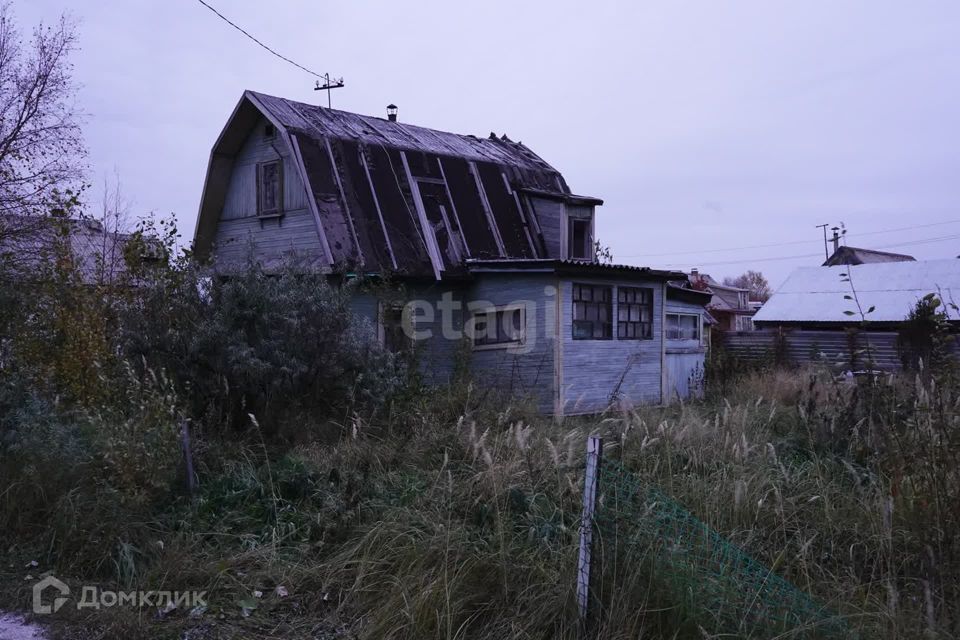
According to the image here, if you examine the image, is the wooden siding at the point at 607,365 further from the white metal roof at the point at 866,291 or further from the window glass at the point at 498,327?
the white metal roof at the point at 866,291

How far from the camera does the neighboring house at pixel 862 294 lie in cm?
2528

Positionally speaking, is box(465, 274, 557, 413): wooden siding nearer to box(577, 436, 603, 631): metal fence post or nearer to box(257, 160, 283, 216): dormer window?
box(257, 160, 283, 216): dormer window

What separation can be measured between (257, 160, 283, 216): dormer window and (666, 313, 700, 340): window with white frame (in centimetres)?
878

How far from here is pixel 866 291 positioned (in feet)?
88.1

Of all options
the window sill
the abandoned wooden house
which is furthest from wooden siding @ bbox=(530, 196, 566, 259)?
the abandoned wooden house

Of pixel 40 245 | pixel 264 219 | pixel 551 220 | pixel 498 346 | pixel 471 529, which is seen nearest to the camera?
pixel 471 529

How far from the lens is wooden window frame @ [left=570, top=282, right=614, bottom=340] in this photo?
45.9ft

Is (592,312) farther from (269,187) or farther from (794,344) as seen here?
(794,344)

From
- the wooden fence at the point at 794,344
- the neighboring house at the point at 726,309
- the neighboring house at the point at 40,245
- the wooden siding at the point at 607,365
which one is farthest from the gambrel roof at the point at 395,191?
the neighboring house at the point at 726,309

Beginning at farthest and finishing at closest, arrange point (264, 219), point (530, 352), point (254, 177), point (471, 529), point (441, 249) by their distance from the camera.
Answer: point (254, 177), point (264, 219), point (441, 249), point (530, 352), point (471, 529)

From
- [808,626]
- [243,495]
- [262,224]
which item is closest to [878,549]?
[808,626]

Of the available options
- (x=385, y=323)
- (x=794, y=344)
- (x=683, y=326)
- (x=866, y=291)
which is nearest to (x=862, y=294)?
(x=866, y=291)

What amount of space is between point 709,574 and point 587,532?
0.74 metres

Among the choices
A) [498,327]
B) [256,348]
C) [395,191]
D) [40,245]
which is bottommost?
[256,348]
